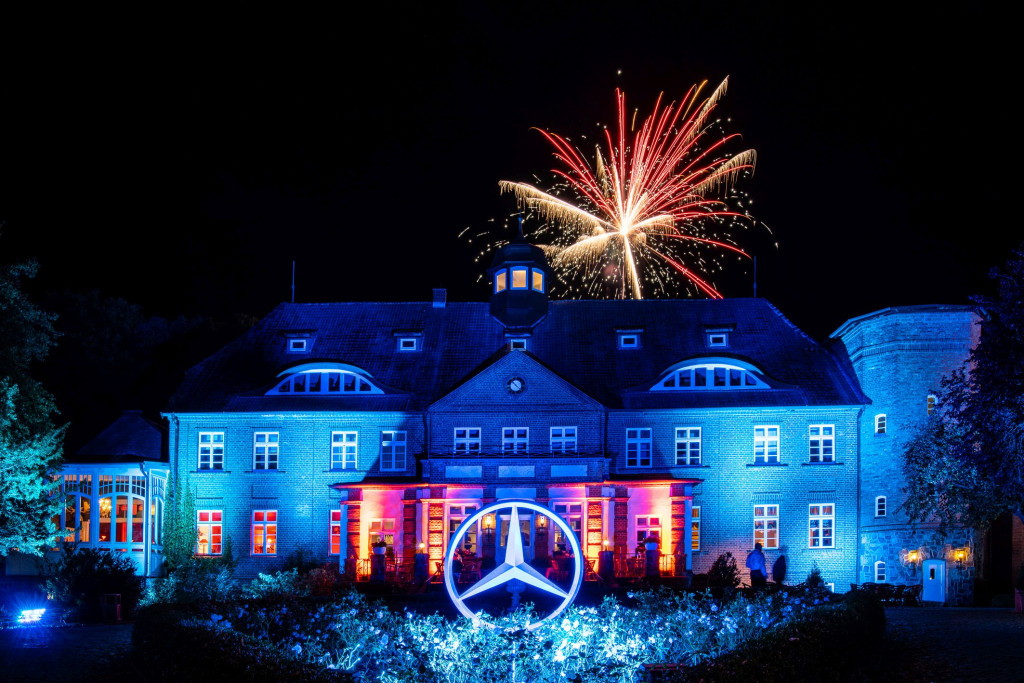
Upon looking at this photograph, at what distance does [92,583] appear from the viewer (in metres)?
32.3

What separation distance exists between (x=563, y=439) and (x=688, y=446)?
4628 millimetres

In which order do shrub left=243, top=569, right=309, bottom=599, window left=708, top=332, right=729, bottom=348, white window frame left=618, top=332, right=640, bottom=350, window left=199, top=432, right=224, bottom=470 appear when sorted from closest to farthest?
shrub left=243, top=569, right=309, bottom=599
window left=199, top=432, right=224, bottom=470
window left=708, top=332, right=729, bottom=348
white window frame left=618, top=332, right=640, bottom=350

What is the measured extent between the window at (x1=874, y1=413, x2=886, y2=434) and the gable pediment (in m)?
10.0

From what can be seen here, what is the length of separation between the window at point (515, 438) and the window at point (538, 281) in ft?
26.1

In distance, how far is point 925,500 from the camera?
33.8 meters

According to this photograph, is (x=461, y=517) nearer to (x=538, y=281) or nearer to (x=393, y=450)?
(x=393, y=450)

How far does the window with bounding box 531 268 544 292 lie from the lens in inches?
1861

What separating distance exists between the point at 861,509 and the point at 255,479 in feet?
71.6

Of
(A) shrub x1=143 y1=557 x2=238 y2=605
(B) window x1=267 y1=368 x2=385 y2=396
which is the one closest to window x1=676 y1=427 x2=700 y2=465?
(B) window x1=267 y1=368 x2=385 y2=396

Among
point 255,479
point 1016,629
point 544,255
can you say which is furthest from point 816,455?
point 255,479

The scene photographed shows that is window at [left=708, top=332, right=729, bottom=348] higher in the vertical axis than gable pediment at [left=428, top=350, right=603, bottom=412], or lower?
higher

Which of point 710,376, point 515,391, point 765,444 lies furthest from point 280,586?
point 765,444

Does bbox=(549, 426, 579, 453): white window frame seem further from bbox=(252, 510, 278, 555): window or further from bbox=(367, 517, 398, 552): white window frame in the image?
bbox=(252, 510, 278, 555): window

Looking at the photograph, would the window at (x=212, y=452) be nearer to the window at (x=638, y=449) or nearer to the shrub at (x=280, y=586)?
the shrub at (x=280, y=586)
